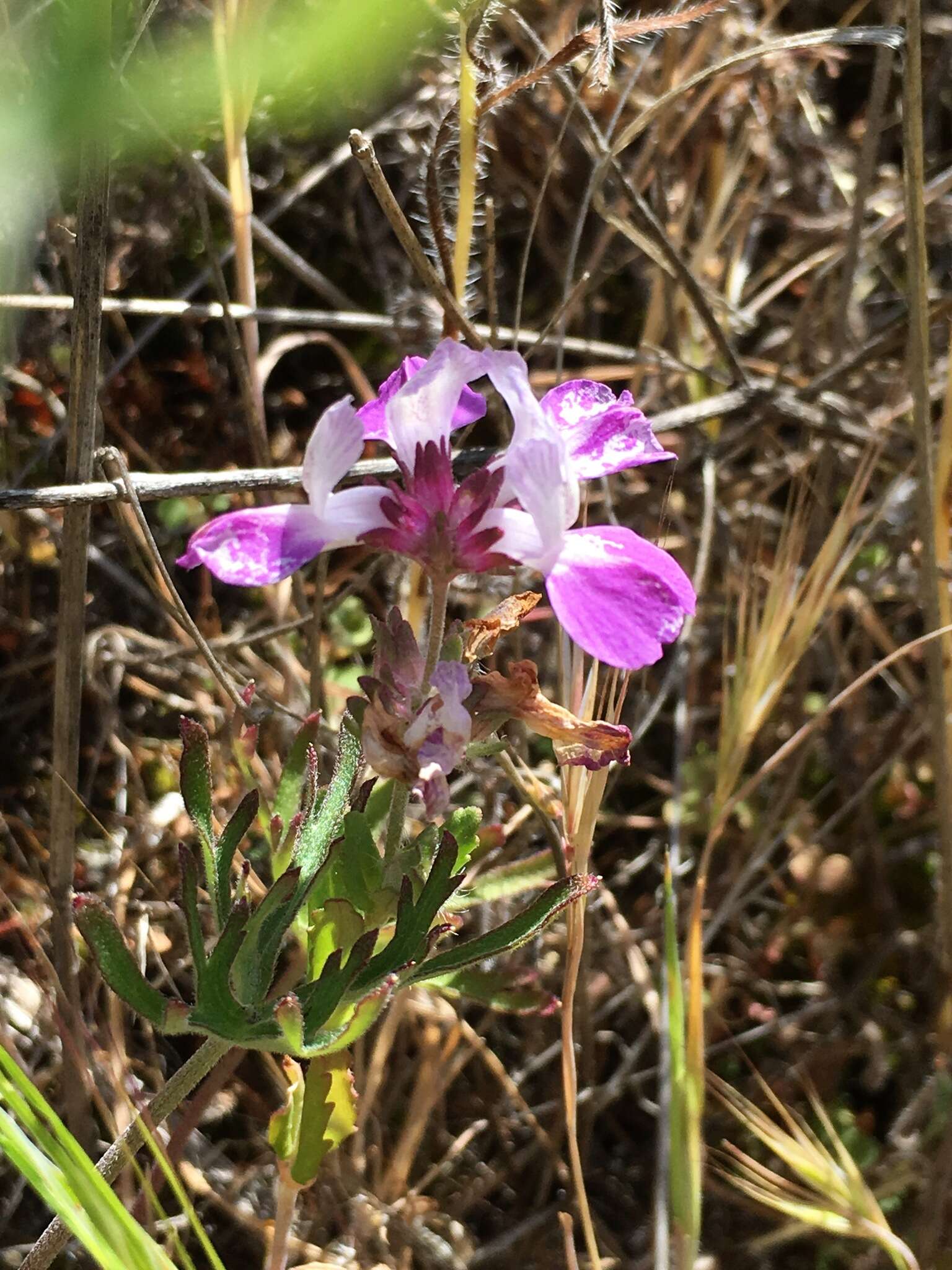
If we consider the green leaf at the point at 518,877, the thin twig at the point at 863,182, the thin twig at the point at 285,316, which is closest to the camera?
the green leaf at the point at 518,877

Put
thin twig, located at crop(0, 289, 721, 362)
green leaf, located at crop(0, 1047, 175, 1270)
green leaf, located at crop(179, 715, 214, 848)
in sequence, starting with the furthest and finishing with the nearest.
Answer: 1. thin twig, located at crop(0, 289, 721, 362)
2. green leaf, located at crop(179, 715, 214, 848)
3. green leaf, located at crop(0, 1047, 175, 1270)

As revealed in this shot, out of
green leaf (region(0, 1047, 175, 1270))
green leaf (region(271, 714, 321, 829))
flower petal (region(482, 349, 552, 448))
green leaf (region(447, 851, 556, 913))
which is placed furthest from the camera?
green leaf (region(447, 851, 556, 913))

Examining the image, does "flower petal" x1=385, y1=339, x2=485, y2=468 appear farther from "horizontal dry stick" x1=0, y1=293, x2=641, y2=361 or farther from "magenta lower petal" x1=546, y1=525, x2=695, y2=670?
"horizontal dry stick" x1=0, y1=293, x2=641, y2=361

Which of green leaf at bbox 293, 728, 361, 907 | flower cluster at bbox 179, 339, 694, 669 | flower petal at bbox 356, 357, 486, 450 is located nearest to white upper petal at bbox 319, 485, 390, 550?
flower cluster at bbox 179, 339, 694, 669

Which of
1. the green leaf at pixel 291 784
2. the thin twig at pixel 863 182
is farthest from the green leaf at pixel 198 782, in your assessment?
the thin twig at pixel 863 182

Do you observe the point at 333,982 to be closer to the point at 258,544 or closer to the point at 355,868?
the point at 355,868

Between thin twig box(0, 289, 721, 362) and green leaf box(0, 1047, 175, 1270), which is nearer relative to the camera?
green leaf box(0, 1047, 175, 1270)

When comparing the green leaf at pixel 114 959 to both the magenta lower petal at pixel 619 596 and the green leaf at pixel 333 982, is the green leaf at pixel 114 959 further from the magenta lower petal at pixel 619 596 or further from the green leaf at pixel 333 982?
the magenta lower petal at pixel 619 596

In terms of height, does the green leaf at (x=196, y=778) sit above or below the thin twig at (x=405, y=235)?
below
